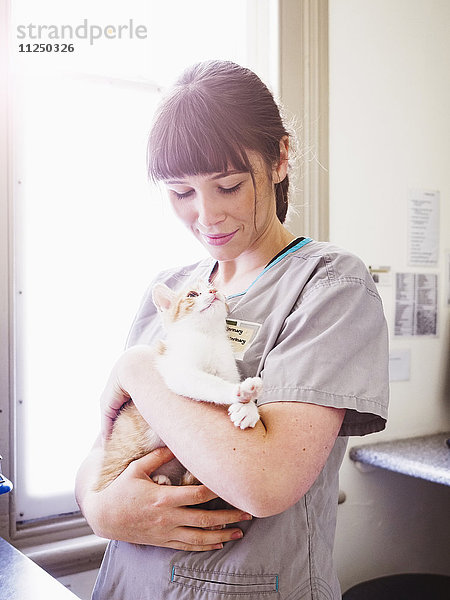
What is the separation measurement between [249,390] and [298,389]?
0.08 m

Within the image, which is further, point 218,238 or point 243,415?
point 218,238

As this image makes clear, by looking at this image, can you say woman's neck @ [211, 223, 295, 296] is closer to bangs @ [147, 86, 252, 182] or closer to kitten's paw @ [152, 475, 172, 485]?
bangs @ [147, 86, 252, 182]

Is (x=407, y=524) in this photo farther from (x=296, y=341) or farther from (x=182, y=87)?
(x=182, y=87)

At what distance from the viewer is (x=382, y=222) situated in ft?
6.89

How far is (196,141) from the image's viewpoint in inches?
34.4

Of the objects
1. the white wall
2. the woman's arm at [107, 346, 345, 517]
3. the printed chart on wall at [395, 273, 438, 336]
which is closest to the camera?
the woman's arm at [107, 346, 345, 517]

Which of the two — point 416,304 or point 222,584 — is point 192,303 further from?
point 416,304

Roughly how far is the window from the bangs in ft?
2.69

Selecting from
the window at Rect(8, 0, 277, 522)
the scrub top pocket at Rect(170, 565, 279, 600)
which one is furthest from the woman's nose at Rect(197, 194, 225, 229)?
the window at Rect(8, 0, 277, 522)

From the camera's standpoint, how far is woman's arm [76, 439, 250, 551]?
0.82 metres

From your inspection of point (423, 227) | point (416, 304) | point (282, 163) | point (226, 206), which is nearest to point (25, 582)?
point (226, 206)

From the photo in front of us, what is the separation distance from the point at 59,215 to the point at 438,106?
1.47 meters

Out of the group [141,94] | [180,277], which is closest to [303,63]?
[141,94]

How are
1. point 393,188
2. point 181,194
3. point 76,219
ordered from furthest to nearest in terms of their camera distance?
point 393,188, point 76,219, point 181,194
